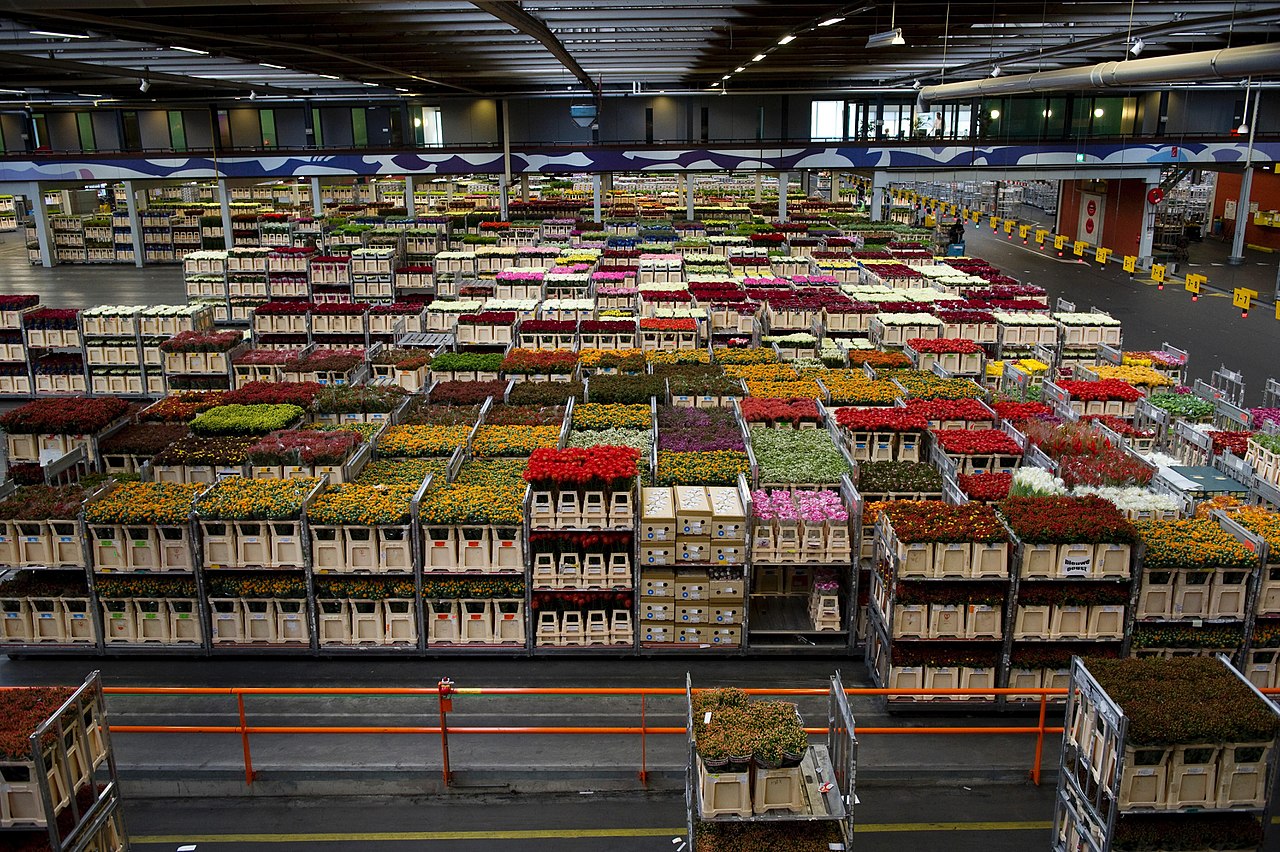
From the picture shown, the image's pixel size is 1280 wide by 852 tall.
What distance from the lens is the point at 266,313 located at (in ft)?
82.0

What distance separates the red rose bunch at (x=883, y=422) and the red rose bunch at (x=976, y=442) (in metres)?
0.33

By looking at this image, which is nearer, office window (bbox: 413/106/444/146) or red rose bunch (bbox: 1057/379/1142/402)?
red rose bunch (bbox: 1057/379/1142/402)

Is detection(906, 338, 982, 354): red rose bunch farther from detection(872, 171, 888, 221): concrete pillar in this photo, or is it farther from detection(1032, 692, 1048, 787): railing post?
detection(872, 171, 888, 221): concrete pillar

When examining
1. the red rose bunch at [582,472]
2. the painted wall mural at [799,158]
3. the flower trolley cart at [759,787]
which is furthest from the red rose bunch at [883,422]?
the painted wall mural at [799,158]

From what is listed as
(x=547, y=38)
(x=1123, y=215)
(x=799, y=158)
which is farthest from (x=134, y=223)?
(x=1123, y=215)

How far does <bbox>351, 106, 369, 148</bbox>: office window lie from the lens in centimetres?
4925

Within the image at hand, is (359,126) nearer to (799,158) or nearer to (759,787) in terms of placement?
(799,158)

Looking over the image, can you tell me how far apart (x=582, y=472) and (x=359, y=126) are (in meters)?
43.0

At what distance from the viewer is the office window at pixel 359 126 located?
162 feet

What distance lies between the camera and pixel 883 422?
14422mm

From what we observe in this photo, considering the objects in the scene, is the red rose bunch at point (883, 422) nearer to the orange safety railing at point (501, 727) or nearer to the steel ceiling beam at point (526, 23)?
the orange safety railing at point (501, 727)

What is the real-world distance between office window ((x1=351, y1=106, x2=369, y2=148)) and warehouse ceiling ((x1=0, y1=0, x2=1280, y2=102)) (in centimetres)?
861

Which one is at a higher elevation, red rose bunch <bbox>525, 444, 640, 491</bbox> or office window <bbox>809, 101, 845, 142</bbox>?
office window <bbox>809, 101, 845, 142</bbox>

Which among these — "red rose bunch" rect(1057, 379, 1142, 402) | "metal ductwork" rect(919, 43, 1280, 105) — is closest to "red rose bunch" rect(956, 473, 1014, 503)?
"red rose bunch" rect(1057, 379, 1142, 402)
